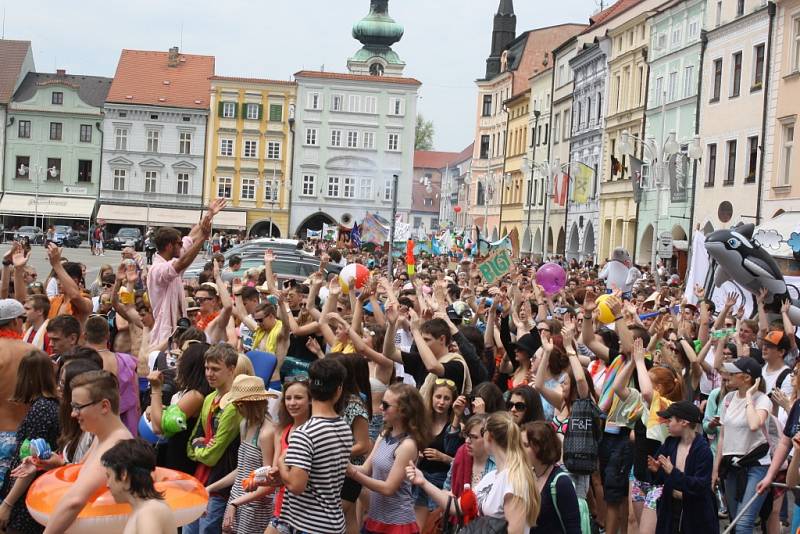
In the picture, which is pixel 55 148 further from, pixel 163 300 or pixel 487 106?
pixel 163 300

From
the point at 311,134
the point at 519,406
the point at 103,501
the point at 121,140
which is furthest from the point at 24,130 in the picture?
the point at 103,501

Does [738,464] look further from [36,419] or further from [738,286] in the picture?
[738,286]

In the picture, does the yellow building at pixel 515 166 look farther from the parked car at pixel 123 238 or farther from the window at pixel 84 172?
the window at pixel 84 172

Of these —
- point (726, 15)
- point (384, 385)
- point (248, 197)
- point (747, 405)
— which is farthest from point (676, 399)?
point (248, 197)

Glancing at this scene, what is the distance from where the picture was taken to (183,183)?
275 feet

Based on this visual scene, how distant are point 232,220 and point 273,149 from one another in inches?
224

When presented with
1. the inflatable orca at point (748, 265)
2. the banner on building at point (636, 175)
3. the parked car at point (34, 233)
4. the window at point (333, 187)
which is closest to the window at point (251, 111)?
the window at point (333, 187)

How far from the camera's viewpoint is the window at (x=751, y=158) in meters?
36.6

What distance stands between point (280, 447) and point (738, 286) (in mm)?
11232

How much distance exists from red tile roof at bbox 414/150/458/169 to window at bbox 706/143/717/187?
111997 mm

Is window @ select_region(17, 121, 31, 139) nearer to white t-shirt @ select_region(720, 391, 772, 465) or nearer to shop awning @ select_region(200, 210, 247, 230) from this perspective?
Answer: shop awning @ select_region(200, 210, 247, 230)

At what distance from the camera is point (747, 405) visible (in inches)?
372

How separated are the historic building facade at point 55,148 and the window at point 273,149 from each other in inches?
440

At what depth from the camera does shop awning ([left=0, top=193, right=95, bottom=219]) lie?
8006 centimetres
